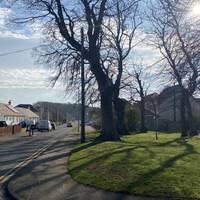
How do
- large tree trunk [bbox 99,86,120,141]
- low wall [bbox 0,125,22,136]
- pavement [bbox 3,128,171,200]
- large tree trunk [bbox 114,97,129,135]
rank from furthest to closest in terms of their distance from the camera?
1. low wall [bbox 0,125,22,136]
2. large tree trunk [bbox 114,97,129,135]
3. large tree trunk [bbox 99,86,120,141]
4. pavement [bbox 3,128,171,200]

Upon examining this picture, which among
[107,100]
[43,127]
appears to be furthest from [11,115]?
[107,100]

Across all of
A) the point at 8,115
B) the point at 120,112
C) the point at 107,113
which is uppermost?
the point at 8,115

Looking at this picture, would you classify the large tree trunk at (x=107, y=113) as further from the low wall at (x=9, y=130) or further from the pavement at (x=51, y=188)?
the low wall at (x=9, y=130)

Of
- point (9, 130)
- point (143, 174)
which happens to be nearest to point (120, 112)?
point (9, 130)

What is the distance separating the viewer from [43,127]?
64812 millimetres

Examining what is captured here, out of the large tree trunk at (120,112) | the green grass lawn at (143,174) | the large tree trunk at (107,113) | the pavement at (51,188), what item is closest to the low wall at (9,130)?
the large tree trunk at (120,112)

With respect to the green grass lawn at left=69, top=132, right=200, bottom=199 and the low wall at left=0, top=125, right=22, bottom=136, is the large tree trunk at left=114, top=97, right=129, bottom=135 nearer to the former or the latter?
the low wall at left=0, top=125, right=22, bottom=136

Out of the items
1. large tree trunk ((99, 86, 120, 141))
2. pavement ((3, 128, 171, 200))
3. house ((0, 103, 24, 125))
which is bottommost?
pavement ((3, 128, 171, 200))

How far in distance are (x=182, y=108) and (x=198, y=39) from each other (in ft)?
114

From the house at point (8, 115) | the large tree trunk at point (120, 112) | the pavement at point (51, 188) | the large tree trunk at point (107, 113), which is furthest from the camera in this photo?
the house at point (8, 115)

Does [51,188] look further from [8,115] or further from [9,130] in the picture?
[8,115]

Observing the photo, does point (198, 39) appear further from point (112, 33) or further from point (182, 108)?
point (182, 108)

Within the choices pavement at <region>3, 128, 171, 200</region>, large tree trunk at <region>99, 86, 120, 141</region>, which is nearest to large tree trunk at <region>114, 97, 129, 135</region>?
large tree trunk at <region>99, 86, 120, 141</region>

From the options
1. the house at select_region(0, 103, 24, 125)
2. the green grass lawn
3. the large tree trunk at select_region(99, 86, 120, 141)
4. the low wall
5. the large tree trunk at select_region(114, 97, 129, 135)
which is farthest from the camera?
the house at select_region(0, 103, 24, 125)
